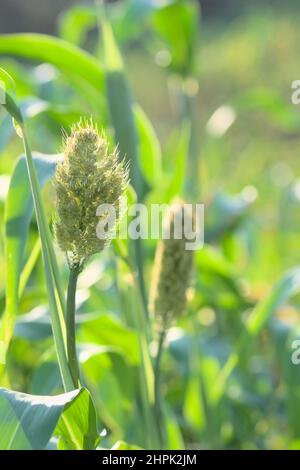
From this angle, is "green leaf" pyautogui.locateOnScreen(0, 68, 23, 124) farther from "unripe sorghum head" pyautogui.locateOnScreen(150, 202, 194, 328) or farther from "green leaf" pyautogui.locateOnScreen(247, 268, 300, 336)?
"green leaf" pyautogui.locateOnScreen(247, 268, 300, 336)

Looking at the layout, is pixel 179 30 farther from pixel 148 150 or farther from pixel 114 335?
pixel 114 335

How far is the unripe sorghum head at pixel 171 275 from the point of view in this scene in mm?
863

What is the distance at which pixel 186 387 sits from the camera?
1.46 meters

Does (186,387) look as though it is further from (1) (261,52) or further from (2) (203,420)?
(1) (261,52)

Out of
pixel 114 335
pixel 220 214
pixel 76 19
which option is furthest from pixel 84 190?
pixel 76 19

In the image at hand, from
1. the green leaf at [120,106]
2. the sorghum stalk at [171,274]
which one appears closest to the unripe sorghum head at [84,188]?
the sorghum stalk at [171,274]

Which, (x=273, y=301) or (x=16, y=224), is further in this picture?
(x=273, y=301)

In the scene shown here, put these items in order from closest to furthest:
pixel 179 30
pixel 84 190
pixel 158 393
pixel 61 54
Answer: pixel 84 190 → pixel 158 393 → pixel 61 54 → pixel 179 30

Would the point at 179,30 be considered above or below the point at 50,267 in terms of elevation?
above

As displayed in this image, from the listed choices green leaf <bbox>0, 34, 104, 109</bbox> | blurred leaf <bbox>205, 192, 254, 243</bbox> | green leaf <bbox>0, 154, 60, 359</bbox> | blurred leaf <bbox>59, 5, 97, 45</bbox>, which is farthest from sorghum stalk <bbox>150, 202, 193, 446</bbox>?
blurred leaf <bbox>59, 5, 97, 45</bbox>

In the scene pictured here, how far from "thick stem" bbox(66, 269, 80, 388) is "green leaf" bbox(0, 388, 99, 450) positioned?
0.08ft

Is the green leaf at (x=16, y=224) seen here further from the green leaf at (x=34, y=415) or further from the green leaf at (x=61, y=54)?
the green leaf at (x=61, y=54)

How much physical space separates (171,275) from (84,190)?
A: 0.26m

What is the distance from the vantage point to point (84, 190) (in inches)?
24.7
